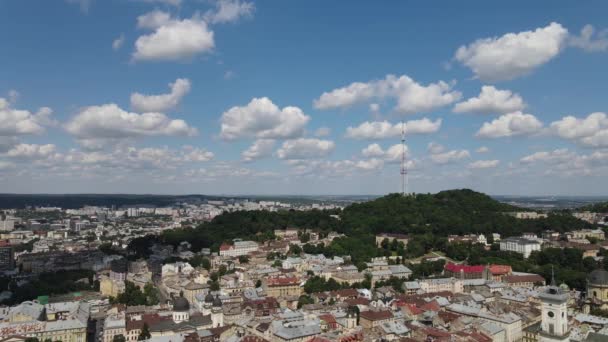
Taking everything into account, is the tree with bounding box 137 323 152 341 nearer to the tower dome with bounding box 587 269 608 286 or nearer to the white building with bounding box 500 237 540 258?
the tower dome with bounding box 587 269 608 286

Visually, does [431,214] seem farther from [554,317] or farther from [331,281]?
[554,317]

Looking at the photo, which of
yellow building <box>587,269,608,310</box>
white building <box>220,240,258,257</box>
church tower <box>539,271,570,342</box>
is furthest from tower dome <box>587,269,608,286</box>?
white building <box>220,240,258,257</box>

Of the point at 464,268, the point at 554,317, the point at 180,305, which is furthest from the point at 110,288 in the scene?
the point at 554,317

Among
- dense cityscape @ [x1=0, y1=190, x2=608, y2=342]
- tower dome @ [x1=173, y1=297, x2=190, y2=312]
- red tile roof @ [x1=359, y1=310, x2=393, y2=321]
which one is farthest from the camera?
tower dome @ [x1=173, y1=297, x2=190, y2=312]

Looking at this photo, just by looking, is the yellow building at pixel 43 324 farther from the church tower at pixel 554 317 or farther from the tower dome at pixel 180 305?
the church tower at pixel 554 317

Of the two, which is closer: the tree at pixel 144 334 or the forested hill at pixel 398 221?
the tree at pixel 144 334

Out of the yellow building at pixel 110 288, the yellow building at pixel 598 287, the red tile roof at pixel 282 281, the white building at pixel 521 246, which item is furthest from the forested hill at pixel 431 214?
the yellow building at pixel 110 288
